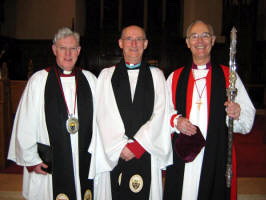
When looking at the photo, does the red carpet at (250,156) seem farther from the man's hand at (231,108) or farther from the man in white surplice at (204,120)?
the man's hand at (231,108)

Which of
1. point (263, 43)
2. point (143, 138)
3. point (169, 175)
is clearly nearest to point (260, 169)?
point (169, 175)

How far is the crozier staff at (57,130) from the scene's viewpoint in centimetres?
264

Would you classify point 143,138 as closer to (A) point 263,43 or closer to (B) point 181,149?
(B) point 181,149

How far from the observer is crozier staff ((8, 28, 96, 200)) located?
2.64 m

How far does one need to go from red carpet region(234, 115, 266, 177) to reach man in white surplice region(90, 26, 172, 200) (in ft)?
7.30

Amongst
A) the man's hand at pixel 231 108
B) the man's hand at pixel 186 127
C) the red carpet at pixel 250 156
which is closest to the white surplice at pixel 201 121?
the man's hand at pixel 186 127

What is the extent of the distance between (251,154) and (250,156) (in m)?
0.15

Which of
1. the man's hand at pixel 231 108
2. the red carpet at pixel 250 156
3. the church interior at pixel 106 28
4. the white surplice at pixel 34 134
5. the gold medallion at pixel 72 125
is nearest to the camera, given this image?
the man's hand at pixel 231 108

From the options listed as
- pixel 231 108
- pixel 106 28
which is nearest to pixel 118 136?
pixel 231 108

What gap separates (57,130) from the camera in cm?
269

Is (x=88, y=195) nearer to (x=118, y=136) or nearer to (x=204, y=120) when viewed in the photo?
(x=118, y=136)

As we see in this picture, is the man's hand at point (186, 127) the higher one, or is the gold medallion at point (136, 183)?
the man's hand at point (186, 127)

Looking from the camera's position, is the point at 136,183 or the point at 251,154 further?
the point at 251,154

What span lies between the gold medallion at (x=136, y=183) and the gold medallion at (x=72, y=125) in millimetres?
757
